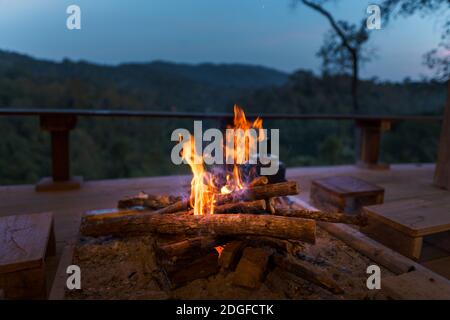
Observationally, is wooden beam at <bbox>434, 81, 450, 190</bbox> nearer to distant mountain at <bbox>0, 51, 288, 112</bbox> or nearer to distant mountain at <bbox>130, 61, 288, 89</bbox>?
distant mountain at <bbox>0, 51, 288, 112</bbox>

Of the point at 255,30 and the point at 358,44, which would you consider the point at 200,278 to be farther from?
the point at 255,30

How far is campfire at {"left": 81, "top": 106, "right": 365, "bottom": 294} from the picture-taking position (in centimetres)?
163

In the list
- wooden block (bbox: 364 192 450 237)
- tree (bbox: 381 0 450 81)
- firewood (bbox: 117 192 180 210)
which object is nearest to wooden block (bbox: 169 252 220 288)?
firewood (bbox: 117 192 180 210)

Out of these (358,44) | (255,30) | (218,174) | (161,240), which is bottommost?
(161,240)

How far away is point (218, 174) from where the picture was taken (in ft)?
8.27

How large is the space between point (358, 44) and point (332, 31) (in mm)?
557

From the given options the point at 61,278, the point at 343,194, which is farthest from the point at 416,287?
the point at 61,278

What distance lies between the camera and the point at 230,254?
1.69m

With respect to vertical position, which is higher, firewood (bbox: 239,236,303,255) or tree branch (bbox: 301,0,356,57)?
tree branch (bbox: 301,0,356,57)

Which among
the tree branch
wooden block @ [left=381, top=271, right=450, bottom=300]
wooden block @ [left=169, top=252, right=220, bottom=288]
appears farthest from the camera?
the tree branch

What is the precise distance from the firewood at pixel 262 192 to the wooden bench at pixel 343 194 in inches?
34.7

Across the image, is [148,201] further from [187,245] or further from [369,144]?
[369,144]
